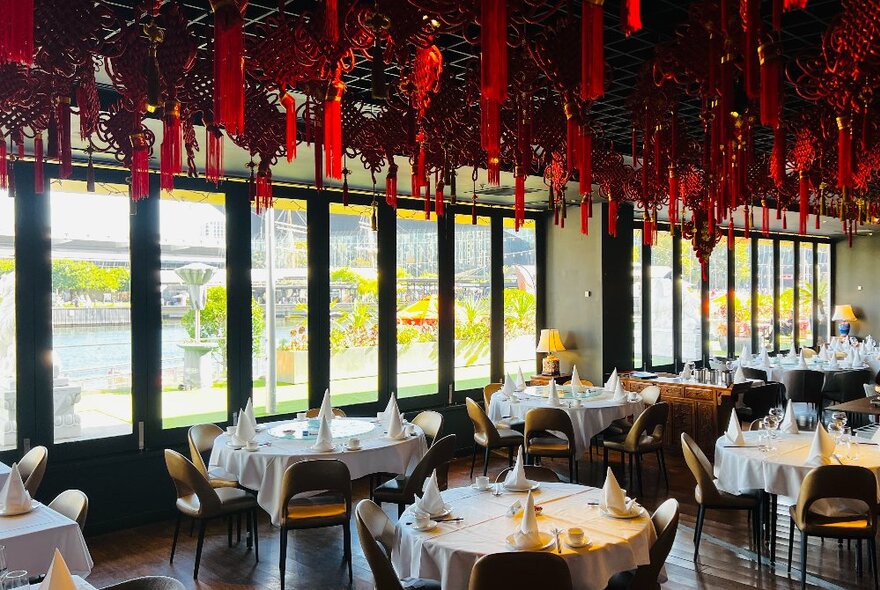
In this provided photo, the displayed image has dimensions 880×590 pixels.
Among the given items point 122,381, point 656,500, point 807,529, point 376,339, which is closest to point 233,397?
point 122,381

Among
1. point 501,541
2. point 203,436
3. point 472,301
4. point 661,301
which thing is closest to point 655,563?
point 501,541

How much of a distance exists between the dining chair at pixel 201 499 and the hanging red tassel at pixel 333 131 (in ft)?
12.4

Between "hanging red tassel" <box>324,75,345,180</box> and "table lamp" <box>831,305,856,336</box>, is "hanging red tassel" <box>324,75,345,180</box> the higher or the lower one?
the higher one

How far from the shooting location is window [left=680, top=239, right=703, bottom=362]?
44.3 feet

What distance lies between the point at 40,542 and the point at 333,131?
3091 millimetres

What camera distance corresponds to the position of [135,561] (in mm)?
6047

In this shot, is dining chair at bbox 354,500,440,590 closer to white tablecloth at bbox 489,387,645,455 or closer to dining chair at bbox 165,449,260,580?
dining chair at bbox 165,449,260,580

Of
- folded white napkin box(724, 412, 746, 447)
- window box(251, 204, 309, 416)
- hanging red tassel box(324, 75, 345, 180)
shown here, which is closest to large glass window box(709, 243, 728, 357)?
folded white napkin box(724, 412, 746, 447)

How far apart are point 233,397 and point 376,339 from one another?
211 centimetres

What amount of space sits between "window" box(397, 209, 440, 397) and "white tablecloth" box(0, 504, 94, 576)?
19.2ft

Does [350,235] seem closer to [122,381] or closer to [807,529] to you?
[122,381]

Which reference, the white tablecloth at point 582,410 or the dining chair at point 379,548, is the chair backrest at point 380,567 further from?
the white tablecloth at point 582,410

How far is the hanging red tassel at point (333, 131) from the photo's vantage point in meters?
2.28

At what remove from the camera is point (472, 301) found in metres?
10.7
